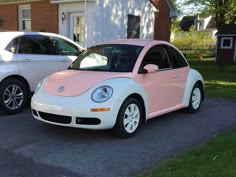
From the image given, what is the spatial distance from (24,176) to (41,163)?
452 millimetres

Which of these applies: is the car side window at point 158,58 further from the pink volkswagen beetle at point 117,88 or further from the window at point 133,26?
the window at point 133,26

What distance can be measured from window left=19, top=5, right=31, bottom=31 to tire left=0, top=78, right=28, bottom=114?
11.7m

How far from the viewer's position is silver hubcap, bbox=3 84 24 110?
756cm

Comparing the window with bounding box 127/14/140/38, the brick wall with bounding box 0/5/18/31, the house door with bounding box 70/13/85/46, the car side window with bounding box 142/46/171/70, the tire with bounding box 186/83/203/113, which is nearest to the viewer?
the car side window with bounding box 142/46/171/70

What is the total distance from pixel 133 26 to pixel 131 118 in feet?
39.5

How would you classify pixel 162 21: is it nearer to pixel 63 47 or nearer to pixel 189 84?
pixel 63 47

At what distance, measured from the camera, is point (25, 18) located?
18.9 m

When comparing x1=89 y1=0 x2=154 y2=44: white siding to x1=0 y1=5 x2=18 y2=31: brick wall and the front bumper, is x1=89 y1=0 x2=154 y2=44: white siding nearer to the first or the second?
x1=0 y1=5 x2=18 y2=31: brick wall

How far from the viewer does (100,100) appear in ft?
18.3

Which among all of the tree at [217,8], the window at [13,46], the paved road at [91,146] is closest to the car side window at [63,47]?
the window at [13,46]

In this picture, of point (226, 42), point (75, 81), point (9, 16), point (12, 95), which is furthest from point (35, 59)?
point (226, 42)

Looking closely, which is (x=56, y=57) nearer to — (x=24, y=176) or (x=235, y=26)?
(x=24, y=176)

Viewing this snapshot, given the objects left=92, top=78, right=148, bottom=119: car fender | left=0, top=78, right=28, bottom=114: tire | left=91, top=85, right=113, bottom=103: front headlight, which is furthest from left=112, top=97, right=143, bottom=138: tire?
left=0, top=78, right=28, bottom=114: tire

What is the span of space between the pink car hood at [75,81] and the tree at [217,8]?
2488 centimetres
